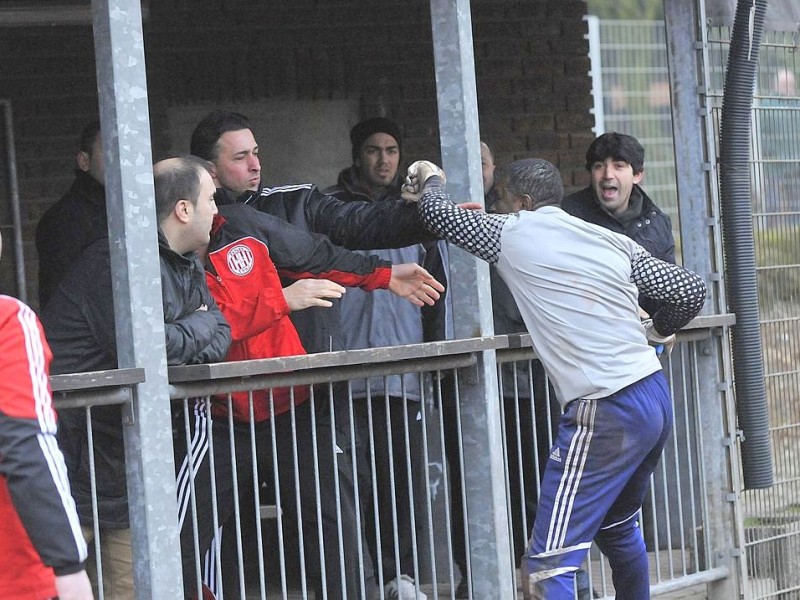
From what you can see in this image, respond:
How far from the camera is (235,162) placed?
17.4 feet

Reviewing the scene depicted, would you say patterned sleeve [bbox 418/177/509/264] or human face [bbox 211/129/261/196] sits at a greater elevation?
human face [bbox 211/129/261/196]

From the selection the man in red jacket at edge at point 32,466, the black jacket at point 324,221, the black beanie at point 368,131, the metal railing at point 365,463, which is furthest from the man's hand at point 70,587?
the black beanie at point 368,131

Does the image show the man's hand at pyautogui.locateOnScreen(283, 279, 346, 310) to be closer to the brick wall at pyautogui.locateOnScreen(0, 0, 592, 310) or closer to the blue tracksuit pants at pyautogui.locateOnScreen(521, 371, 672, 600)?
the blue tracksuit pants at pyautogui.locateOnScreen(521, 371, 672, 600)

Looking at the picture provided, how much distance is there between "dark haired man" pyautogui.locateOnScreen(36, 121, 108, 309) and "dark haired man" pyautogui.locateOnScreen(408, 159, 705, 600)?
1.76 metres

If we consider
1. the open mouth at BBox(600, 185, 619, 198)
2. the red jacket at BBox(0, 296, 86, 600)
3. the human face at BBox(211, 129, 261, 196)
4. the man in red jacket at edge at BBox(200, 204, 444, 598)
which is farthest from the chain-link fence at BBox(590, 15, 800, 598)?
the red jacket at BBox(0, 296, 86, 600)

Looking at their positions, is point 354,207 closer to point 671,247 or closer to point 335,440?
point 335,440

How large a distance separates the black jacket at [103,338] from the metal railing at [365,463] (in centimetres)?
14

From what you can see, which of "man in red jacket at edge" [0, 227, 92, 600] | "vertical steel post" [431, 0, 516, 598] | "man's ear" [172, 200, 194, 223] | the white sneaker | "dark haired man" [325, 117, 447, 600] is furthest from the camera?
"dark haired man" [325, 117, 447, 600]

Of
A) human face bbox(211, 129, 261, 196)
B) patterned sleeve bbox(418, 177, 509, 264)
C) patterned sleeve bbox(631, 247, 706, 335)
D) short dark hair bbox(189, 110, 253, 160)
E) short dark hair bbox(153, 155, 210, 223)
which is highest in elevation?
short dark hair bbox(189, 110, 253, 160)

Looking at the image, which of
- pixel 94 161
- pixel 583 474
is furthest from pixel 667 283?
pixel 94 161

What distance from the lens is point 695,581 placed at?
6191 millimetres

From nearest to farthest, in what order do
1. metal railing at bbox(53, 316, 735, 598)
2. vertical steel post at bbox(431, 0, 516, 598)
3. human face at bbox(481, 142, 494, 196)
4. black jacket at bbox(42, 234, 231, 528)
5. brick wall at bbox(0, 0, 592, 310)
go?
black jacket at bbox(42, 234, 231, 528) < metal railing at bbox(53, 316, 735, 598) < vertical steel post at bbox(431, 0, 516, 598) < human face at bbox(481, 142, 494, 196) < brick wall at bbox(0, 0, 592, 310)

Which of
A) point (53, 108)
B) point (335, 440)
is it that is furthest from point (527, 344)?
point (53, 108)

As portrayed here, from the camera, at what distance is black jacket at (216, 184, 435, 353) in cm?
523
